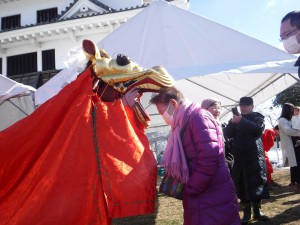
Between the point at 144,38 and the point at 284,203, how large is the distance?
344 centimetres

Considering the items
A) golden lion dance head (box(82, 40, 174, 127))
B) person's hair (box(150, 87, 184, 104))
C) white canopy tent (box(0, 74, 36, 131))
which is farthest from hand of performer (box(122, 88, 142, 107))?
white canopy tent (box(0, 74, 36, 131))

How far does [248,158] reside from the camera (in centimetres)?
392

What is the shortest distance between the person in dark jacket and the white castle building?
9135 mm

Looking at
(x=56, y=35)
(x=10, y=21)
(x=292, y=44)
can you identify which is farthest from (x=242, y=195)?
(x=10, y=21)

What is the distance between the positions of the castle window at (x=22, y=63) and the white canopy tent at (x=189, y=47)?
33.1ft

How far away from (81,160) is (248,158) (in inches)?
103

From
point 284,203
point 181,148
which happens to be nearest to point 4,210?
point 181,148

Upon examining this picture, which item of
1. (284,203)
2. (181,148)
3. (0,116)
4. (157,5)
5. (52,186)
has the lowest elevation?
(284,203)

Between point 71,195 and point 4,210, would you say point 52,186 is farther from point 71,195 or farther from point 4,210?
point 4,210

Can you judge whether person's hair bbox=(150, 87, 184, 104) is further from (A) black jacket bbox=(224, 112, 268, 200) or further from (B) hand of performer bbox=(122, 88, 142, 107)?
(A) black jacket bbox=(224, 112, 268, 200)

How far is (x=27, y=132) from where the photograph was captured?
77.5 inches

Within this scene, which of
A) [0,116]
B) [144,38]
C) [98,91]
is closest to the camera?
[98,91]

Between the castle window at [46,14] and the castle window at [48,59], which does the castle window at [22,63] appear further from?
the castle window at [46,14]

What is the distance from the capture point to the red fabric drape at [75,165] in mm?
1802
